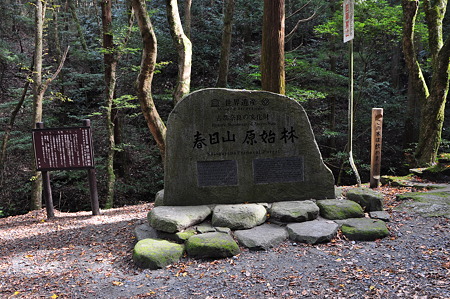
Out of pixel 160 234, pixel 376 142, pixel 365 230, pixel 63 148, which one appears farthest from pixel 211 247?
pixel 376 142

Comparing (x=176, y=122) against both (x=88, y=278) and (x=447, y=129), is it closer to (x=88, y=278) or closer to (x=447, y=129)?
(x=88, y=278)

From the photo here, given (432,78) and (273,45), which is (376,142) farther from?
(273,45)

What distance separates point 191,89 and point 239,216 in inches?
352

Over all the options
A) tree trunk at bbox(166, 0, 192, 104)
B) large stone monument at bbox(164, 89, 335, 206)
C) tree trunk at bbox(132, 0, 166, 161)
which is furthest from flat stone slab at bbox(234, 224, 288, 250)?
tree trunk at bbox(166, 0, 192, 104)

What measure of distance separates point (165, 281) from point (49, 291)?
123 cm

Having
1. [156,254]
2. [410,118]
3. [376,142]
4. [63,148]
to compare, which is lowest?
[156,254]

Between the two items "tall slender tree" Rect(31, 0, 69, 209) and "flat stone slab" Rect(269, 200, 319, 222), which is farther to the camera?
"tall slender tree" Rect(31, 0, 69, 209)

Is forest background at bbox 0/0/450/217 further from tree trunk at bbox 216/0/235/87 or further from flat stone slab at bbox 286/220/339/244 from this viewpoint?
flat stone slab at bbox 286/220/339/244

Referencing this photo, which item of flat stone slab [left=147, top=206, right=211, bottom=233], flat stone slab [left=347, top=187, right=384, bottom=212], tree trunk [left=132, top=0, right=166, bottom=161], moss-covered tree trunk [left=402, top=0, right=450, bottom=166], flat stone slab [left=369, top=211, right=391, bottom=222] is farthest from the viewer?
moss-covered tree trunk [left=402, top=0, right=450, bottom=166]

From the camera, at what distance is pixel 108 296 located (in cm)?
314

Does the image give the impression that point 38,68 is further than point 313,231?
Yes

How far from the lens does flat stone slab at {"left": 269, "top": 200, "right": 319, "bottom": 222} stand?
4387mm

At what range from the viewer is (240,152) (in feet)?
16.0

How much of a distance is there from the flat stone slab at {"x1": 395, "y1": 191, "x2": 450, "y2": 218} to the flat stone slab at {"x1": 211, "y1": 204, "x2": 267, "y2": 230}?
229cm
